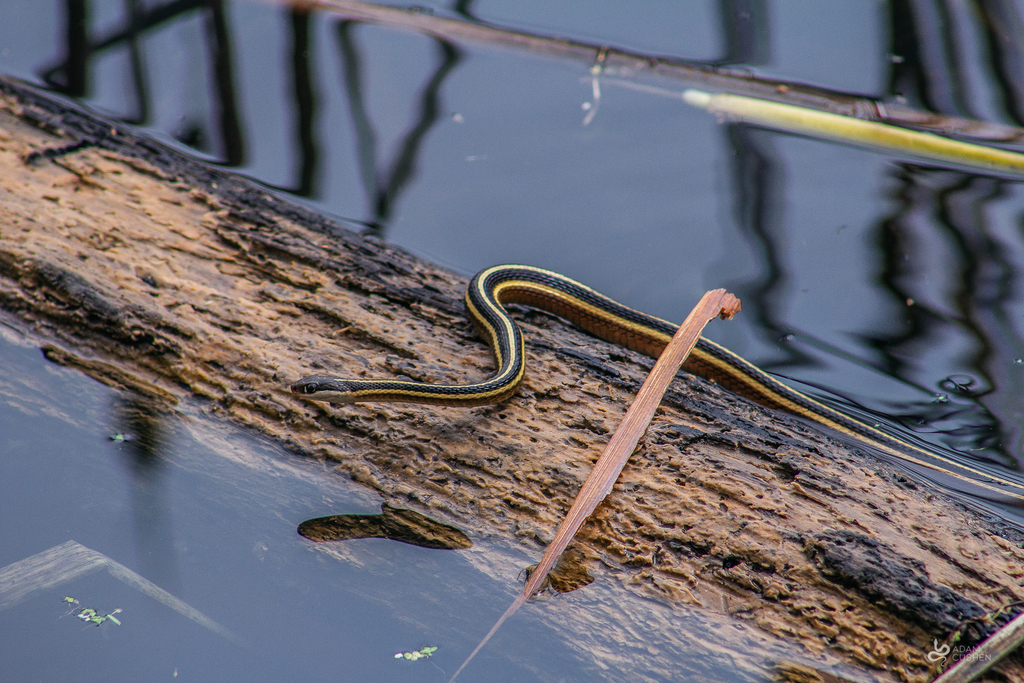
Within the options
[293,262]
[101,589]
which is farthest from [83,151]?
[101,589]

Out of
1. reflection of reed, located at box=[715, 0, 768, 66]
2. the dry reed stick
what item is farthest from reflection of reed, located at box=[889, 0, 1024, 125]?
the dry reed stick

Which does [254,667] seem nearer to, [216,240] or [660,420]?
[660,420]

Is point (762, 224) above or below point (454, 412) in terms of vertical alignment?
above

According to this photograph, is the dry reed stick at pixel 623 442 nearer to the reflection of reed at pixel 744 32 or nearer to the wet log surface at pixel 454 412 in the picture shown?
the wet log surface at pixel 454 412

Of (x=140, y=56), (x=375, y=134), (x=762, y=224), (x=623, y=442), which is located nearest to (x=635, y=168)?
(x=762, y=224)

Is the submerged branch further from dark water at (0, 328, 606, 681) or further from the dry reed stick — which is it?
dark water at (0, 328, 606, 681)

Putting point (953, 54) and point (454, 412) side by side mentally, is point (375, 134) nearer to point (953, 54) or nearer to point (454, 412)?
point (454, 412)

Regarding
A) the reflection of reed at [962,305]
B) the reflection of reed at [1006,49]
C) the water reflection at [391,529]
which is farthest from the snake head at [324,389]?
the reflection of reed at [1006,49]
